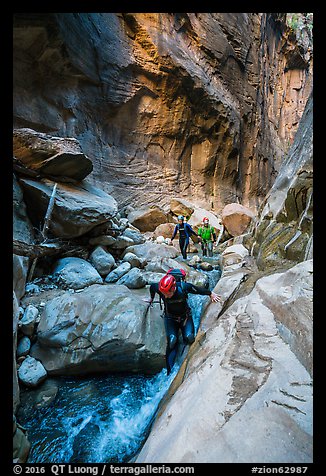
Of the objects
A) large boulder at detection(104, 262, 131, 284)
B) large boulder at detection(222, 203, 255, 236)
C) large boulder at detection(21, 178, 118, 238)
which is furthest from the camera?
large boulder at detection(222, 203, 255, 236)

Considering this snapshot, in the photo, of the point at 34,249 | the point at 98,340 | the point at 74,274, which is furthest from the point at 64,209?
the point at 98,340

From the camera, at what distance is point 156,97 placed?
51.3 ft

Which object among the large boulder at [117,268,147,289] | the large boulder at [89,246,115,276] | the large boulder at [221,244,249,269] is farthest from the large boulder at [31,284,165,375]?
the large boulder at [221,244,249,269]

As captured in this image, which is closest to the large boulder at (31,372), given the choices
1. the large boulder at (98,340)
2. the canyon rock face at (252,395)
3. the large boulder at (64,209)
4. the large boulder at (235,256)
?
the large boulder at (98,340)

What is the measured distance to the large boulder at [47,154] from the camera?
614cm

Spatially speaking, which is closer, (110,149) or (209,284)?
(209,284)

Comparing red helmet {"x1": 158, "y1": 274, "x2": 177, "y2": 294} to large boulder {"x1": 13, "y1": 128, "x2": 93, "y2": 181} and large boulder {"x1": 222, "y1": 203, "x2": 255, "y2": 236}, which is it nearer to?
large boulder {"x1": 13, "y1": 128, "x2": 93, "y2": 181}

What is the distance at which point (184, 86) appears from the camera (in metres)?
15.5

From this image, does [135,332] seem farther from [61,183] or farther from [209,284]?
[61,183]

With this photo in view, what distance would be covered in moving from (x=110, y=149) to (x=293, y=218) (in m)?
12.9

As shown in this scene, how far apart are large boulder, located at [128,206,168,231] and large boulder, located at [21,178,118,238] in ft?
22.5

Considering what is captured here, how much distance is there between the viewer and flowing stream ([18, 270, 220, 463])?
2.68 meters

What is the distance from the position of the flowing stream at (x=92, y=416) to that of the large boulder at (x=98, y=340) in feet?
0.61
